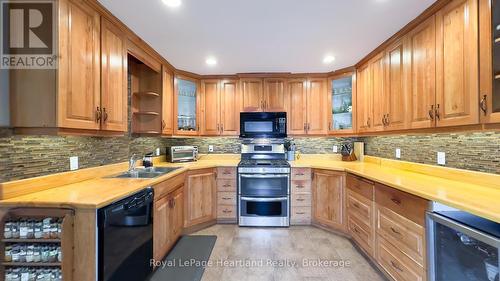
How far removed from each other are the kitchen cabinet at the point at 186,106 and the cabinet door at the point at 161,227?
1.35 meters

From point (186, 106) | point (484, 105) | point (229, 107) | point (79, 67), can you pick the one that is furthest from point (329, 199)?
point (79, 67)

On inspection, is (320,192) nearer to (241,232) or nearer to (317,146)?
(317,146)

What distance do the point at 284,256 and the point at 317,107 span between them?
7.54ft

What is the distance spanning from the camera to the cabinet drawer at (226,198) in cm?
331

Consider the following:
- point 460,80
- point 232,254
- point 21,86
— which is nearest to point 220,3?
point 21,86

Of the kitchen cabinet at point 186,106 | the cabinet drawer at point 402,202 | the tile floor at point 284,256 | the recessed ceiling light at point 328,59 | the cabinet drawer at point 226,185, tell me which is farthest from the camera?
the kitchen cabinet at point 186,106

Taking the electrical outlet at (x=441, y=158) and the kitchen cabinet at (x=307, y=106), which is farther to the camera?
the kitchen cabinet at (x=307, y=106)

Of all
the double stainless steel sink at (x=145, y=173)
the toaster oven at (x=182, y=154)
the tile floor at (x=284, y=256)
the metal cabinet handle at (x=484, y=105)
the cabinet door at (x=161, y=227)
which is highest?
the metal cabinet handle at (x=484, y=105)

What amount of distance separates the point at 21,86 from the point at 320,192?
326cm

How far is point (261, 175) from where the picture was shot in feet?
10.6

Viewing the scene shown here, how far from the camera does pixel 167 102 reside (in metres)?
3.20

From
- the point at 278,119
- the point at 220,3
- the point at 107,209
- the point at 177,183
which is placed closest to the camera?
the point at 107,209

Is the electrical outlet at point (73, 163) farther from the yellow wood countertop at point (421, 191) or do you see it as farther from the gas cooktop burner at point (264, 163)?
the gas cooktop burner at point (264, 163)

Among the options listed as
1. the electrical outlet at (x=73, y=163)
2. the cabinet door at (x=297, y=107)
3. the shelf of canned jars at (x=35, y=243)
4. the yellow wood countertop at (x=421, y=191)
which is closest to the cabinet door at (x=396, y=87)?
the yellow wood countertop at (x=421, y=191)
